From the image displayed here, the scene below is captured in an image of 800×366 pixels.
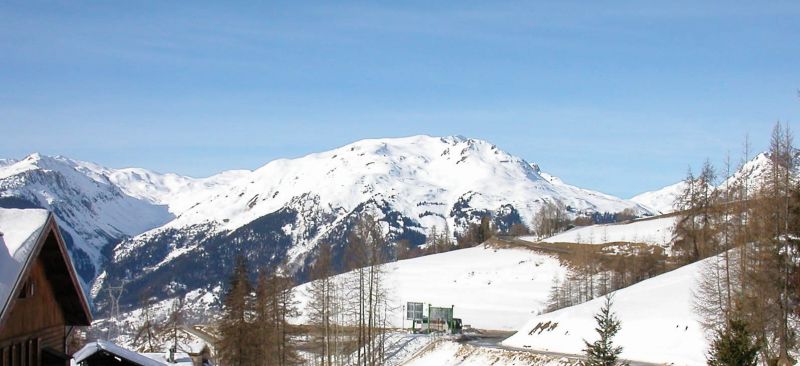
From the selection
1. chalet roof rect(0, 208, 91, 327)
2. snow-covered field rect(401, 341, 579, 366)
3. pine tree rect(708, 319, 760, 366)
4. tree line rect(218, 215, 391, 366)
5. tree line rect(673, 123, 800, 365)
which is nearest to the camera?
chalet roof rect(0, 208, 91, 327)

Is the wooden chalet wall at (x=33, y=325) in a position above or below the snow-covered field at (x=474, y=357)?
above

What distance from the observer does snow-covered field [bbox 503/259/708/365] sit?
5312cm

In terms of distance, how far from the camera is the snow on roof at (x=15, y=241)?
16547 millimetres

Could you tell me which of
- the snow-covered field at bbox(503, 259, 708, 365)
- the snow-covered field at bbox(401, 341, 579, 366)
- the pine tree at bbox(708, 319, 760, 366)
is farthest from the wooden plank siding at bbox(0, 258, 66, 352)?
the snow-covered field at bbox(401, 341, 579, 366)

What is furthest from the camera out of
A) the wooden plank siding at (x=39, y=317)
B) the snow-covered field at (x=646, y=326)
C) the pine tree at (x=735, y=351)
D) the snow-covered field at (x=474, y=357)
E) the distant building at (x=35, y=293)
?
the snow-covered field at (x=474, y=357)

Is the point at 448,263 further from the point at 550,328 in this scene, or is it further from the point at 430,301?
the point at 550,328

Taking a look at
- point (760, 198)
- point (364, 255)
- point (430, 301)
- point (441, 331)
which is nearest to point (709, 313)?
point (760, 198)

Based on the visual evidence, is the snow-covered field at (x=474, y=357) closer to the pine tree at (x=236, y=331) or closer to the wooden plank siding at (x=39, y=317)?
the pine tree at (x=236, y=331)

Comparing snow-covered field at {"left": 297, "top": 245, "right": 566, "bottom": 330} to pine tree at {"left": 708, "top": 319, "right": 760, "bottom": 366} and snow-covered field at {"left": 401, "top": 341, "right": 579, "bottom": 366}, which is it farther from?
pine tree at {"left": 708, "top": 319, "right": 760, "bottom": 366}

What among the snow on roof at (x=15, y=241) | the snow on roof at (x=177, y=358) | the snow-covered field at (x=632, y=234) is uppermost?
the snow-covered field at (x=632, y=234)

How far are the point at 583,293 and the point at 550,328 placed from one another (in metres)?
33.2

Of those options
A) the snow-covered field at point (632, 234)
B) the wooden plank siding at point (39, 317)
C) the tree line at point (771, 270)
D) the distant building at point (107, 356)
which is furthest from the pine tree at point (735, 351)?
the snow-covered field at point (632, 234)

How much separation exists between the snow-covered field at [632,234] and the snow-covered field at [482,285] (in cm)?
1205

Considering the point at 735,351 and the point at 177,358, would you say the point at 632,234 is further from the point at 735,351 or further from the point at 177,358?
the point at 735,351
